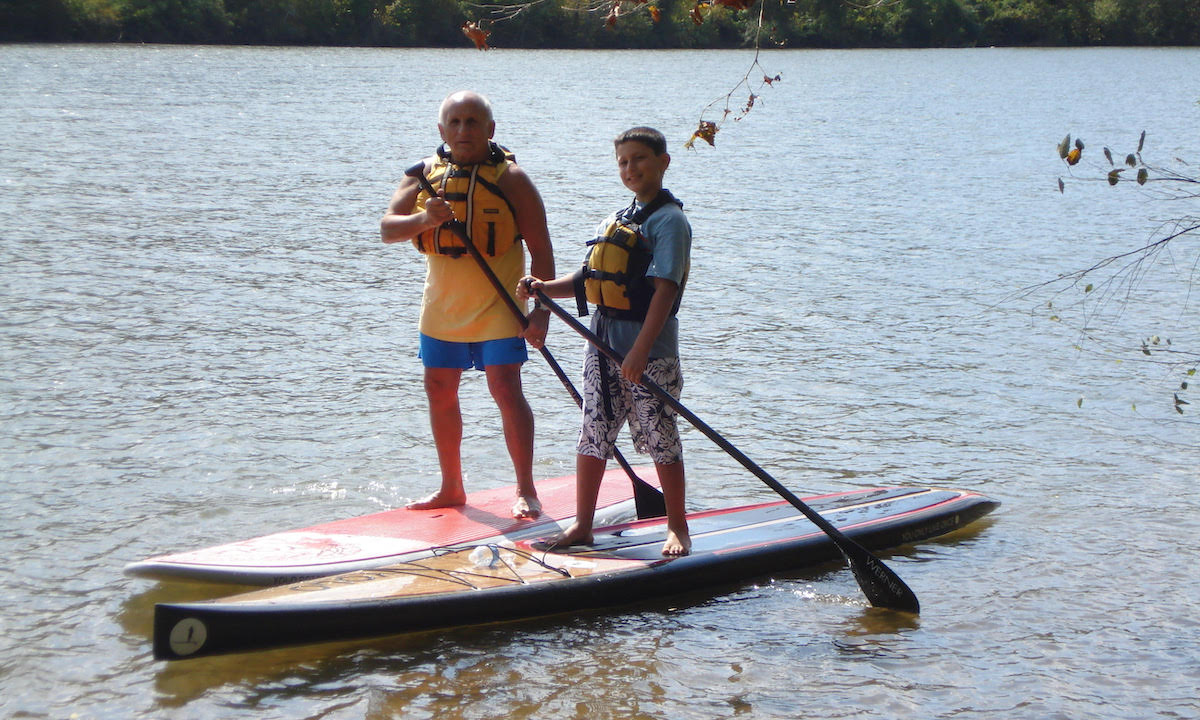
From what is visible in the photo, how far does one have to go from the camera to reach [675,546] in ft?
15.7

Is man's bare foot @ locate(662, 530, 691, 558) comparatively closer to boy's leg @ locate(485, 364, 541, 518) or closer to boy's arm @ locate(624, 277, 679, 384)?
boy's leg @ locate(485, 364, 541, 518)

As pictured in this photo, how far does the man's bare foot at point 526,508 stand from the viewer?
5051mm

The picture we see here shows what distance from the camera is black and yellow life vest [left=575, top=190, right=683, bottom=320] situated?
428cm

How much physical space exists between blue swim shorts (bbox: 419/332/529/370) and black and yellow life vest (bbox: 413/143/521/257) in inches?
14.6

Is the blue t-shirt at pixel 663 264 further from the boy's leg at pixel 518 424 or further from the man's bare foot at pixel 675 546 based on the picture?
the man's bare foot at pixel 675 546

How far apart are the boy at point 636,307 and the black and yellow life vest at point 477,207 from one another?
27 centimetres

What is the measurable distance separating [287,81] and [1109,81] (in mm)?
26283

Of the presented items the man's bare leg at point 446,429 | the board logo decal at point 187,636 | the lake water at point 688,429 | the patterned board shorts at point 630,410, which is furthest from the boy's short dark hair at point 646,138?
the board logo decal at point 187,636

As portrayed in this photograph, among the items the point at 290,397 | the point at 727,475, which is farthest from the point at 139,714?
the point at 290,397

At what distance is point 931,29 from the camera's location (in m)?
61.9

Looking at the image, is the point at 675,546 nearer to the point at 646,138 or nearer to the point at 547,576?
the point at 547,576

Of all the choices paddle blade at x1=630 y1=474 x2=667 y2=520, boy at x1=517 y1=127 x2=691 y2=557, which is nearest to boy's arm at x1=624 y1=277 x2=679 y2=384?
boy at x1=517 y1=127 x2=691 y2=557

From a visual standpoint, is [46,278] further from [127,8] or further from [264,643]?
[127,8]

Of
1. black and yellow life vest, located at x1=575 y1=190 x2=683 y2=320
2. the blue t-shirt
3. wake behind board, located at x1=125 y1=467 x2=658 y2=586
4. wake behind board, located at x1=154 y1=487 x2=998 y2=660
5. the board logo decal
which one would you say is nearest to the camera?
the board logo decal
